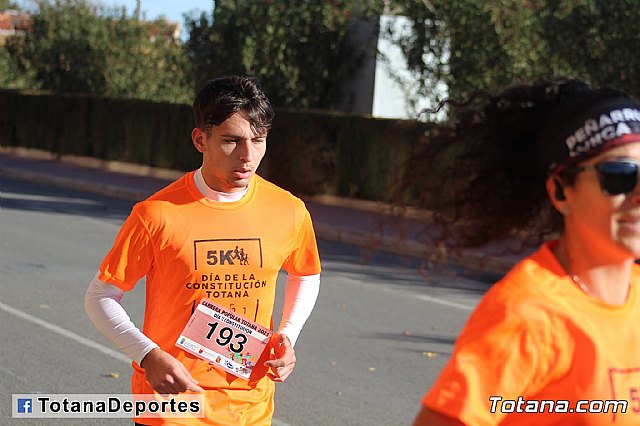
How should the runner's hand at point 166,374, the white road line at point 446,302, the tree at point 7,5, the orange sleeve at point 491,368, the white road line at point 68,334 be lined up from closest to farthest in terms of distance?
the orange sleeve at point 491,368, the runner's hand at point 166,374, the white road line at point 68,334, the white road line at point 446,302, the tree at point 7,5

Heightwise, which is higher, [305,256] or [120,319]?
[305,256]

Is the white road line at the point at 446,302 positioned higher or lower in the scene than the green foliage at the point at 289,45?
lower

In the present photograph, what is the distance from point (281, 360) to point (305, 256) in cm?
44

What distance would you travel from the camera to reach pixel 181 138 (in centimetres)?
2652

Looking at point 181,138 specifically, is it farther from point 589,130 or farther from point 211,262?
point 589,130

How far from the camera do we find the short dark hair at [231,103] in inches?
145

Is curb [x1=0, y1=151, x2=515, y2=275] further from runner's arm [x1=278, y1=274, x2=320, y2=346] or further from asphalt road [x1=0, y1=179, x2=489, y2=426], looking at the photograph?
runner's arm [x1=278, y1=274, x2=320, y2=346]

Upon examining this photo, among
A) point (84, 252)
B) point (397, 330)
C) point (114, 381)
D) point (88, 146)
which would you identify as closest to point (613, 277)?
point (114, 381)

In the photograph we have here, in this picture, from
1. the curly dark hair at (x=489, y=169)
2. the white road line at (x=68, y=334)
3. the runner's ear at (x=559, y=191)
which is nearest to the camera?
the runner's ear at (x=559, y=191)

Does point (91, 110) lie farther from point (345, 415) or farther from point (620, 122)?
point (620, 122)

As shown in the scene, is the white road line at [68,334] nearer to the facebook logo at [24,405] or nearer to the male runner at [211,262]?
the facebook logo at [24,405]

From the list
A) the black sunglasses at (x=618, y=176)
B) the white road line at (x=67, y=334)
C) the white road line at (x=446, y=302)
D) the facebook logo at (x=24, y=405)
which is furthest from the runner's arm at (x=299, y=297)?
the white road line at (x=446, y=302)

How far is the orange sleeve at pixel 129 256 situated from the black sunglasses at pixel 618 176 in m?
1.73

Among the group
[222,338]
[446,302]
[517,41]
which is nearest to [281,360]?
[222,338]
